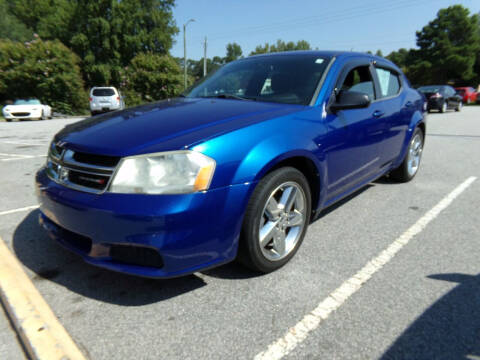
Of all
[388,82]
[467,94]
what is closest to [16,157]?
[388,82]

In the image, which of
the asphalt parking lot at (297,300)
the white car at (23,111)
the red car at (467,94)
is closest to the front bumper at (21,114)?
the white car at (23,111)

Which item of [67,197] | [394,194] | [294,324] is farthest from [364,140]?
[67,197]

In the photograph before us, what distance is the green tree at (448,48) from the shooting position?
40847 millimetres

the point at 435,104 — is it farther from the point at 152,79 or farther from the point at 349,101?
the point at 152,79

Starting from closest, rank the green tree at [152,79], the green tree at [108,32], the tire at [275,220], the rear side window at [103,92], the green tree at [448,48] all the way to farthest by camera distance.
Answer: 1. the tire at [275,220]
2. the rear side window at [103,92]
3. the green tree at [152,79]
4. the green tree at [108,32]
5. the green tree at [448,48]

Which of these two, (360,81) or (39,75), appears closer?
(360,81)

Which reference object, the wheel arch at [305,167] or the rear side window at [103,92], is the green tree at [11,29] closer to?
the rear side window at [103,92]

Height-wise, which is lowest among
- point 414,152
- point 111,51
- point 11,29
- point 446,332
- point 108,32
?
point 446,332

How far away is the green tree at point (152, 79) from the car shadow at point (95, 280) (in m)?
27.9

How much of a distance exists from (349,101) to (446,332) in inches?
65.7

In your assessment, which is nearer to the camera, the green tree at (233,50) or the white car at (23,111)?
the white car at (23,111)

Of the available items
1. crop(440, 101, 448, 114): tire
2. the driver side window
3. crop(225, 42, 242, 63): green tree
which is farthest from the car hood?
crop(225, 42, 242, 63): green tree

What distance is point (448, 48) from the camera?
4150cm

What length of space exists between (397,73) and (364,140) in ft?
5.72
